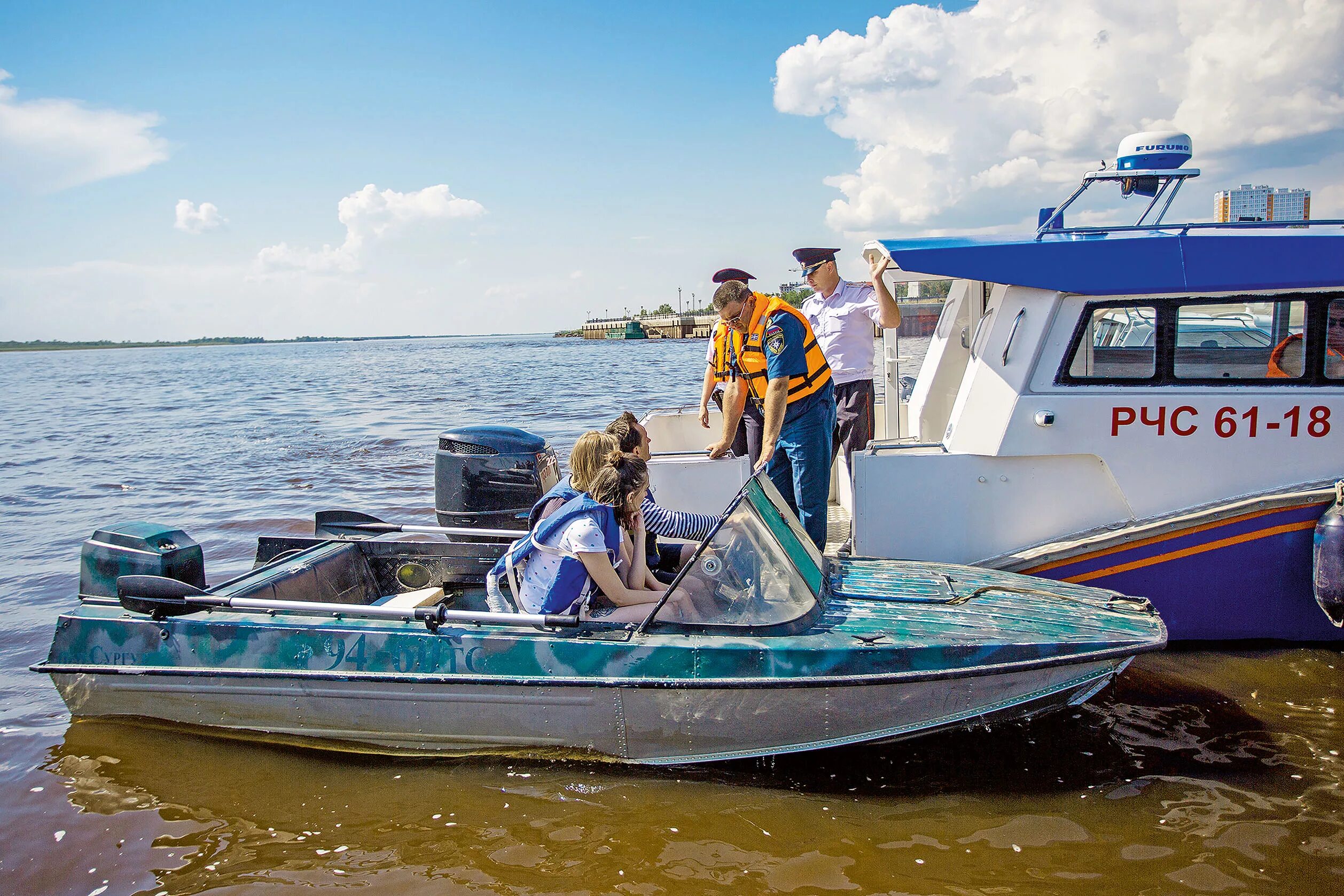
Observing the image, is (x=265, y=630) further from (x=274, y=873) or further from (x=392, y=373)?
(x=392, y=373)

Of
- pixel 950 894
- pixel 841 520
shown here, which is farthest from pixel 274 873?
pixel 841 520

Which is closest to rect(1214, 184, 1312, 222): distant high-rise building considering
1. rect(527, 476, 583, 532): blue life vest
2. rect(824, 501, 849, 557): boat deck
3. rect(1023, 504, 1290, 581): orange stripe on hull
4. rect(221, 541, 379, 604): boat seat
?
rect(1023, 504, 1290, 581): orange stripe on hull

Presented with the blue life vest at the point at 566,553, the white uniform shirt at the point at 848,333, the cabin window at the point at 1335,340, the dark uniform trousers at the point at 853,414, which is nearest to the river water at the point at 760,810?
the blue life vest at the point at 566,553

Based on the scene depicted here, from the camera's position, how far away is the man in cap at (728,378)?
5.67 metres

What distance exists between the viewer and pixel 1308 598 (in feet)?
15.2

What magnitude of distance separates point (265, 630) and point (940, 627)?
297 centimetres

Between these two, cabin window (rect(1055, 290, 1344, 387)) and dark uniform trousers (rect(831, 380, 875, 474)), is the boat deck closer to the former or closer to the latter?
dark uniform trousers (rect(831, 380, 875, 474))

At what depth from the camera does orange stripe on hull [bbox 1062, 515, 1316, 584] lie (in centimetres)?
454

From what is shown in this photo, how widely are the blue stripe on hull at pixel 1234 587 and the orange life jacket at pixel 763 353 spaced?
1.66 metres

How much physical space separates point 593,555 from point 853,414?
9.08ft

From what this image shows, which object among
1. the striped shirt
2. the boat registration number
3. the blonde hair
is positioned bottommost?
the striped shirt

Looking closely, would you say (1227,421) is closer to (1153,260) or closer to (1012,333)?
(1153,260)

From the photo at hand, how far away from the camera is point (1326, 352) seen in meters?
4.54

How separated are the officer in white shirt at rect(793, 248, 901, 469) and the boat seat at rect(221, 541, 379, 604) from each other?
10.1 feet
